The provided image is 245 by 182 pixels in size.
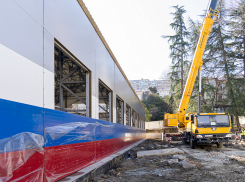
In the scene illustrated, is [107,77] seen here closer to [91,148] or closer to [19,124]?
[91,148]

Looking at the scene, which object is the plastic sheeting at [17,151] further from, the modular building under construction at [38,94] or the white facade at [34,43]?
the white facade at [34,43]

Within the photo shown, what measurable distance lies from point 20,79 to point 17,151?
3.66 feet

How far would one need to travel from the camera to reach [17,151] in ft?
11.3

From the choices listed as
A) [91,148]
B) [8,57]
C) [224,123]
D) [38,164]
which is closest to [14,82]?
[8,57]

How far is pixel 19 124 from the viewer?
3467 mm

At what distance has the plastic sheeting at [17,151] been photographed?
10.3 feet

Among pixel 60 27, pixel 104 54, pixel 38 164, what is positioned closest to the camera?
pixel 38 164

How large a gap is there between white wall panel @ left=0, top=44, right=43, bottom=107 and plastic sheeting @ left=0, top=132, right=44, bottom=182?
1.90 feet

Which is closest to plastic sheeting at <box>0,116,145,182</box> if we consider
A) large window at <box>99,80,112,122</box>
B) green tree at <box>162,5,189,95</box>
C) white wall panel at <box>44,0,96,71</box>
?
white wall panel at <box>44,0,96,71</box>

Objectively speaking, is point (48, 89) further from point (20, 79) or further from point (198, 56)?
point (198, 56)

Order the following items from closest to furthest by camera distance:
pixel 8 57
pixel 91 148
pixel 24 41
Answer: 1. pixel 8 57
2. pixel 24 41
3. pixel 91 148

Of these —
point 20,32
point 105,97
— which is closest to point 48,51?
point 20,32

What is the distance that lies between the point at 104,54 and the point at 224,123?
9.36 metres

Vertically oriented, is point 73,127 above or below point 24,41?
below
